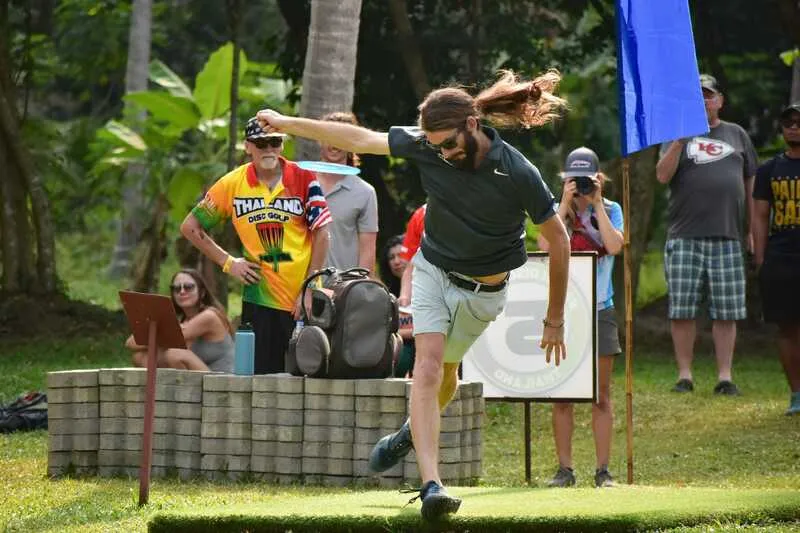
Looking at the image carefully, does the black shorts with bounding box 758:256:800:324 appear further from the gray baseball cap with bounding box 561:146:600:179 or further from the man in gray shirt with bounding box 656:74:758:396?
the gray baseball cap with bounding box 561:146:600:179

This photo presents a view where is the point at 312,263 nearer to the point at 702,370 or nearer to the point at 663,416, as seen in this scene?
the point at 663,416

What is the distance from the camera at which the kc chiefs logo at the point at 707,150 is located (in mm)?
14258

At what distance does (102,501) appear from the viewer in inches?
364

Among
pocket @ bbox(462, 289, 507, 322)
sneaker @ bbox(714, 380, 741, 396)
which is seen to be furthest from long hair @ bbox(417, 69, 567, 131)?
sneaker @ bbox(714, 380, 741, 396)


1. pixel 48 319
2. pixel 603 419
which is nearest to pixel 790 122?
pixel 603 419

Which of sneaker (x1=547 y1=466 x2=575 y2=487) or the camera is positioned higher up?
the camera

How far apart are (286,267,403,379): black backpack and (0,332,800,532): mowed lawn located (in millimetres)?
762

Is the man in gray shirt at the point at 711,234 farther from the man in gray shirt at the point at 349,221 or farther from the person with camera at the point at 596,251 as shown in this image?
the person with camera at the point at 596,251

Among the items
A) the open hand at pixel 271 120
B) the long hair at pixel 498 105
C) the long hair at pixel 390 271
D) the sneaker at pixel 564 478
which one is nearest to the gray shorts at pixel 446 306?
the long hair at pixel 498 105

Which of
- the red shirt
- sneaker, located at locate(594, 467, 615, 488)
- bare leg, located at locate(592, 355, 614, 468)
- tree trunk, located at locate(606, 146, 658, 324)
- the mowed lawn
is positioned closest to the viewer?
the mowed lawn

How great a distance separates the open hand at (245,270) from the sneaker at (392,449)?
2.54 metres

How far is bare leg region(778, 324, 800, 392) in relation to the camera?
13.2 m

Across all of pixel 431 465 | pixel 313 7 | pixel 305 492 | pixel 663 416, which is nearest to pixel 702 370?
pixel 663 416

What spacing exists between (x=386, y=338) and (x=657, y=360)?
317 inches
